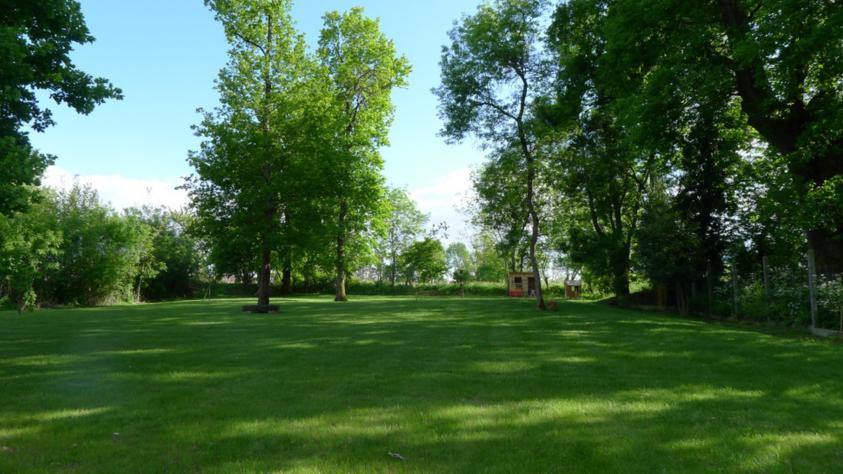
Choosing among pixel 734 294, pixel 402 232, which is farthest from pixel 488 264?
pixel 734 294

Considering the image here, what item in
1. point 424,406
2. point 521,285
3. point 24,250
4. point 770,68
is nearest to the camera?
point 424,406

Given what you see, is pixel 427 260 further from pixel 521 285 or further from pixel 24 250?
pixel 24 250

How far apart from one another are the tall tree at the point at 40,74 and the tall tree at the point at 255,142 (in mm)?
12102

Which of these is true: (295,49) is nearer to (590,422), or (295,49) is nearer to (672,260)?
(672,260)

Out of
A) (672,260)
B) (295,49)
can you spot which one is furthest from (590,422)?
(295,49)

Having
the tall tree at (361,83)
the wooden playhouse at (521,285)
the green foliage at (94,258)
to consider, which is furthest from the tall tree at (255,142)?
the wooden playhouse at (521,285)

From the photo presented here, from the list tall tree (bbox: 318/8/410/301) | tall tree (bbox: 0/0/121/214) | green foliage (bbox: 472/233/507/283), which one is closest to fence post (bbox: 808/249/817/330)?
tall tree (bbox: 0/0/121/214)

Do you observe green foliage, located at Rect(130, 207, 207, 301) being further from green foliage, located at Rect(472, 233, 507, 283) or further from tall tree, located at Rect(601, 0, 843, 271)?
green foliage, located at Rect(472, 233, 507, 283)

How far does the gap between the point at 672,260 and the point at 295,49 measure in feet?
65.6

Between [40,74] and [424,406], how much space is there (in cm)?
897

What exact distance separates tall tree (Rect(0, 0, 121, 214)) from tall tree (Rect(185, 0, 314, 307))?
12102mm

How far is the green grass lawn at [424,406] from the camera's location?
161 inches

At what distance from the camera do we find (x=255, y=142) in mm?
22719

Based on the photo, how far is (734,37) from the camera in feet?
52.7
